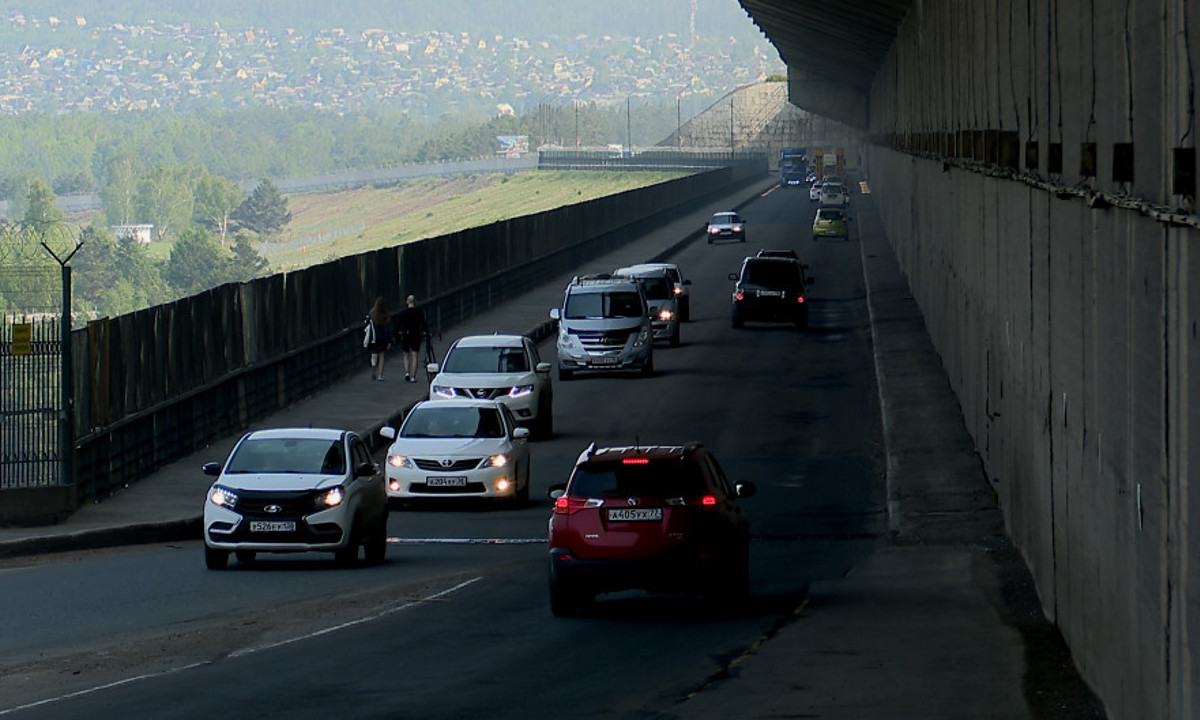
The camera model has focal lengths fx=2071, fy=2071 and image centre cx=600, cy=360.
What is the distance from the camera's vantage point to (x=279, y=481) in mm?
22250

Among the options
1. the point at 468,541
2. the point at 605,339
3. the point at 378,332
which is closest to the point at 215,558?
the point at 468,541

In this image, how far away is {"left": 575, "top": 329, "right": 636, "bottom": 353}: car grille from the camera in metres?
42.7

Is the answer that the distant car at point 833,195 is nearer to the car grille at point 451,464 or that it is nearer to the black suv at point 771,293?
the black suv at point 771,293

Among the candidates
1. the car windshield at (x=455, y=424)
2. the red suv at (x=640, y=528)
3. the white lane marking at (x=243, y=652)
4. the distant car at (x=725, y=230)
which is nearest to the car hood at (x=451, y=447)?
the car windshield at (x=455, y=424)

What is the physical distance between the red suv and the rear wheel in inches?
212

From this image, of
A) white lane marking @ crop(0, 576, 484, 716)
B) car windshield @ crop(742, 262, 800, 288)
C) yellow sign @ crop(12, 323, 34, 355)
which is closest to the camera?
white lane marking @ crop(0, 576, 484, 716)

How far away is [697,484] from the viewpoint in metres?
17.9

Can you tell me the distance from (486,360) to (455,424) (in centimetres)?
729

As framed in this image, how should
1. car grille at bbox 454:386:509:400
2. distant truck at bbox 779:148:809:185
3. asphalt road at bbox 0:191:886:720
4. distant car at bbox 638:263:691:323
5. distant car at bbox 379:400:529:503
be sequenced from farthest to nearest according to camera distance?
distant truck at bbox 779:148:809:185
distant car at bbox 638:263:691:323
car grille at bbox 454:386:509:400
distant car at bbox 379:400:529:503
asphalt road at bbox 0:191:886:720

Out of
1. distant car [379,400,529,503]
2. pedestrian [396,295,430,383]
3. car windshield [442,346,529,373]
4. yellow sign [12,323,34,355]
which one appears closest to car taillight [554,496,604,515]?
distant car [379,400,529,503]

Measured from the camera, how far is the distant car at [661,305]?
164 ft

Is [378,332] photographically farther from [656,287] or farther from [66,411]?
[66,411]

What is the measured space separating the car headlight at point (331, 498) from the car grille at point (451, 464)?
18.5 feet

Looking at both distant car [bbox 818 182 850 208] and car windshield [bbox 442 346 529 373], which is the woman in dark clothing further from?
distant car [bbox 818 182 850 208]
